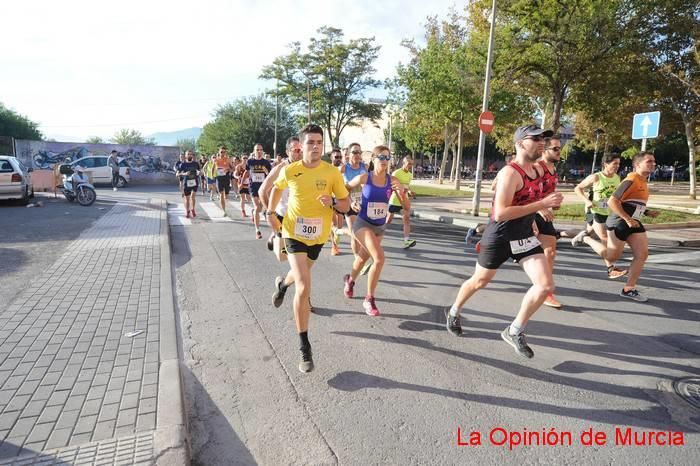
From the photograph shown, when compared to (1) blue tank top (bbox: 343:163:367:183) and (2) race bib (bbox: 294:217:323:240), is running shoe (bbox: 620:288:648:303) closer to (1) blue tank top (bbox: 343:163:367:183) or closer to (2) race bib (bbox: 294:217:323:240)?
(1) blue tank top (bbox: 343:163:367:183)

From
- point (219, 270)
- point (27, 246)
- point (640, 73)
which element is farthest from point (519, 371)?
point (640, 73)

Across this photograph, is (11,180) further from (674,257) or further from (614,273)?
(674,257)

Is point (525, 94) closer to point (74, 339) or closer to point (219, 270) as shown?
point (219, 270)

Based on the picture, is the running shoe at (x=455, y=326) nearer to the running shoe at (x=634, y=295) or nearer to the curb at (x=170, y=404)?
the curb at (x=170, y=404)

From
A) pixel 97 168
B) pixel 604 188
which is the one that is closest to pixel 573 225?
pixel 604 188

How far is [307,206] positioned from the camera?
149 inches

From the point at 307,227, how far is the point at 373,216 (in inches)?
56.0

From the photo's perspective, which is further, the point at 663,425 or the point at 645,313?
the point at 645,313

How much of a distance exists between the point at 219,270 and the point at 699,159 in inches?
1658

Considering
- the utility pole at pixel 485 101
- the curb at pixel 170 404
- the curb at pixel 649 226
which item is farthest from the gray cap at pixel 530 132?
the utility pole at pixel 485 101

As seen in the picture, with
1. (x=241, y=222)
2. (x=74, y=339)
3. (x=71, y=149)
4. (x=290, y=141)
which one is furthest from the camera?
(x=71, y=149)

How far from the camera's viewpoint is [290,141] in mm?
6230

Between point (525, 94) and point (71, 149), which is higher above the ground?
point (525, 94)

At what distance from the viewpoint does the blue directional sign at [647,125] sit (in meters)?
10.4
